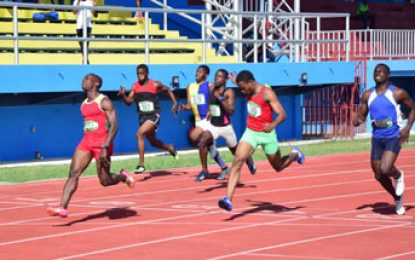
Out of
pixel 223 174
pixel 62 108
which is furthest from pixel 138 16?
pixel 223 174

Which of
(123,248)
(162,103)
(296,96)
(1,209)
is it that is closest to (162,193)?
(1,209)

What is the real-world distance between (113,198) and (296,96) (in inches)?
615

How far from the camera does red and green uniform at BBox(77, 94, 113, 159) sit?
15.3 meters

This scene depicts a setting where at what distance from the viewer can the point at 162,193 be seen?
62.0ft

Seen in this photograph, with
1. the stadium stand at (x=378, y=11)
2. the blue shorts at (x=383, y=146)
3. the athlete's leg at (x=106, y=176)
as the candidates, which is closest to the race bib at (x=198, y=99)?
the athlete's leg at (x=106, y=176)

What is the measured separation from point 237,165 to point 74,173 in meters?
2.14

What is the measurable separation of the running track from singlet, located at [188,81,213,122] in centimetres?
122

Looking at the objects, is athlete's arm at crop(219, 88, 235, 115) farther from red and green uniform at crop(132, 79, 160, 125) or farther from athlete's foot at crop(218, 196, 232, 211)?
athlete's foot at crop(218, 196, 232, 211)

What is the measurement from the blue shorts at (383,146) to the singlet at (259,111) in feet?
4.76

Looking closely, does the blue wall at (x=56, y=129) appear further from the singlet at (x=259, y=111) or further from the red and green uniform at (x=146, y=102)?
the singlet at (x=259, y=111)

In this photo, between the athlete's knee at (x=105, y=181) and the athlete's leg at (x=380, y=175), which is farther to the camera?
the athlete's knee at (x=105, y=181)

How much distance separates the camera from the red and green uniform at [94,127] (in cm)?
1530

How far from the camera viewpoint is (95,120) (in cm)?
1539

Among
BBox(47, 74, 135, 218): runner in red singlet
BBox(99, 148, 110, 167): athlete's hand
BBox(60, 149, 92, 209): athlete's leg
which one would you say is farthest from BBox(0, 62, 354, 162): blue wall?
BBox(99, 148, 110, 167): athlete's hand
